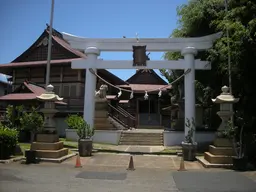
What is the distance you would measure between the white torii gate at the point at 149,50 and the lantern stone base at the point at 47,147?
143 inches

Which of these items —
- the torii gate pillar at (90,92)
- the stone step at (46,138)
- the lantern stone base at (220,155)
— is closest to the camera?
the lantern stone base at (220,155)

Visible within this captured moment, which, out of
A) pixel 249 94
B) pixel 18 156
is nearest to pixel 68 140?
pixel 18 156

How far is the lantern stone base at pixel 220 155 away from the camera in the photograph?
11336 mm

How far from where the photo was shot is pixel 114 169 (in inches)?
422

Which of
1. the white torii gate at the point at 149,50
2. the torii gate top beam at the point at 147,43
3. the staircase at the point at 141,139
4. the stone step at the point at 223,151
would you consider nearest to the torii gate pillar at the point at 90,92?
the white torii gate at the point at 149,50

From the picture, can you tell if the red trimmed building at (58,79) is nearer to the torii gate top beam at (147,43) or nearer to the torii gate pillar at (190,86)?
the torii gate top beam at (147,43)

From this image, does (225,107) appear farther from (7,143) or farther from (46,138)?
(7,143)

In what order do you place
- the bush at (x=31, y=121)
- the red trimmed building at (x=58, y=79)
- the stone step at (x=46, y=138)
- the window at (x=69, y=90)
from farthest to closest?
the window at (x=69, y=90) < the red trimmed building at (x=58, y=79) < the stone step at (x=46, y=138) < the bush at (x=31, y=121)

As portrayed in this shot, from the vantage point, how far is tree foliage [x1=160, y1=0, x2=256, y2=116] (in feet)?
39.2

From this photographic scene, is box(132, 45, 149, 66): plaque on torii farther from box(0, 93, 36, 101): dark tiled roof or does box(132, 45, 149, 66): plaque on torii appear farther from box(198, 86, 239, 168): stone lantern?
box(0, 93, 36, 101): dark tiled roof

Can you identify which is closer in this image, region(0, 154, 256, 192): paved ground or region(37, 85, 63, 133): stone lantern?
region(0, 154, 256, 192): paved ground

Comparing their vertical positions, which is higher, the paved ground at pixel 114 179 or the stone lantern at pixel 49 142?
the stone lantern at pixel 49 142

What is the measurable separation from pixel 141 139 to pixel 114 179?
42.3 ft

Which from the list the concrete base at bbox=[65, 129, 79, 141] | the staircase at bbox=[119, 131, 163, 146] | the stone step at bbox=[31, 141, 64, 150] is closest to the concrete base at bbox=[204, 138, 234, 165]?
the stone step at bbox=[31, 141, 64, 150]
